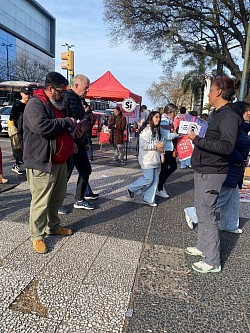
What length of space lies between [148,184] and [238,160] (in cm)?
182

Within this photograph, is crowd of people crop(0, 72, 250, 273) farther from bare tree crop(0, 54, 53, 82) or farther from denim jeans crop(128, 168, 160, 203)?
bare tree crop(0, 54, 53, 82)

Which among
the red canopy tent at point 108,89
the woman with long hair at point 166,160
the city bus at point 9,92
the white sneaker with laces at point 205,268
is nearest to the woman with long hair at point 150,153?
the woman with long hair at point 166,160

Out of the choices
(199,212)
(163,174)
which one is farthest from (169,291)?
(163,174)

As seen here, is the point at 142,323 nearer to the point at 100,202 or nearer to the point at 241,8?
the point at 100,202

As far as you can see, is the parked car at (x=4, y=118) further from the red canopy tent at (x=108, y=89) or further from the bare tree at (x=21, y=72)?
the bare tree at (x=21, y=72)

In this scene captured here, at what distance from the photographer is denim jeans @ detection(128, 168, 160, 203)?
16.5 feet

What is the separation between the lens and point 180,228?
4219 millimetres

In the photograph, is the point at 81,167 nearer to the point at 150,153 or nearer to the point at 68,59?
the point at 150,153

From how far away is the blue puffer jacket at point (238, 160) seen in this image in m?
3.55

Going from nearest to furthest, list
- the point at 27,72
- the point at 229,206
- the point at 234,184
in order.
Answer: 1. the point at 234,184
2. the point at 229,206
3. the point at 27,72

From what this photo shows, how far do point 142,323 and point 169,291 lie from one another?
0.50 meters

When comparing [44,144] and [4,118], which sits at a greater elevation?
[4,118]

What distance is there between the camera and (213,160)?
2.94 m

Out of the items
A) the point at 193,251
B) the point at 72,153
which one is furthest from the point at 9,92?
the point at 193,251
